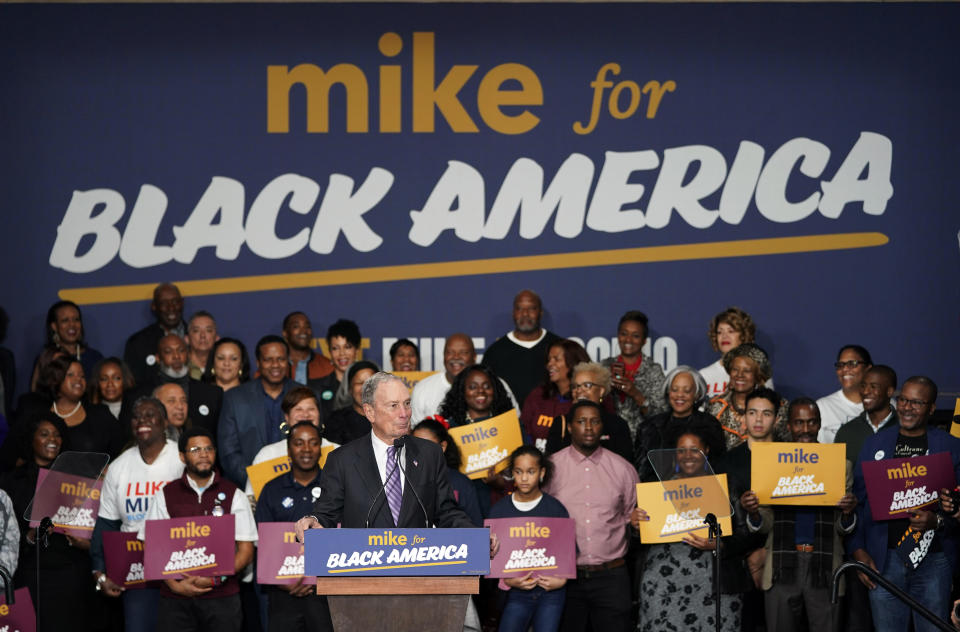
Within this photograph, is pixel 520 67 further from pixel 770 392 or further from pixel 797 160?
pixel 770 392

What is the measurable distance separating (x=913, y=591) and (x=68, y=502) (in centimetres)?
440

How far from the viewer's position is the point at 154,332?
8508 millimetres

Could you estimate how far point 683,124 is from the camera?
9109mm

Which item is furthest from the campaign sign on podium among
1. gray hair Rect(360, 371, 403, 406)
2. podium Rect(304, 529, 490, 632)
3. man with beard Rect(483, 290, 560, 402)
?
man with beard Rect(483, 290, 560, 402)

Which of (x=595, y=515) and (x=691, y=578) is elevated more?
(x=595, y=515)

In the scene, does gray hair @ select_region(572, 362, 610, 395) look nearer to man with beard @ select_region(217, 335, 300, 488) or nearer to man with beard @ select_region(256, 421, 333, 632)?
man with beard @ select_region(256, 421, 333, 632)

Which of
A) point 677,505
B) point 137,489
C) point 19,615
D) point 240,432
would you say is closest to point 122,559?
point 137,489

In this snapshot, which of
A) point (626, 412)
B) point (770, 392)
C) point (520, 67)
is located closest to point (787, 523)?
point (770, 392)

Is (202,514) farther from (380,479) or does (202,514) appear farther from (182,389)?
(380,479)

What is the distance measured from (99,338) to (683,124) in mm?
4883

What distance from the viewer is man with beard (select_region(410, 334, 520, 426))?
7359mm

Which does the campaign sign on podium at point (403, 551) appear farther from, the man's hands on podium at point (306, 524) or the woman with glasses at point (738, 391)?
the woman with glasses at point (738, 391)

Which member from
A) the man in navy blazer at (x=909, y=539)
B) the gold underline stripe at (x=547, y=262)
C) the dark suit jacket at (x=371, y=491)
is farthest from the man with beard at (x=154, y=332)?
the man in navy blazer at (x=909, y=539)

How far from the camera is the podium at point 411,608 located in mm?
3955
